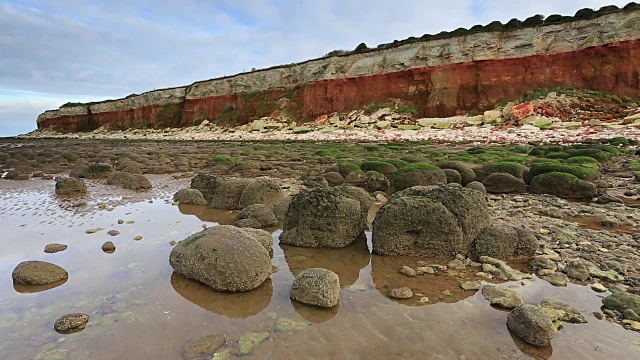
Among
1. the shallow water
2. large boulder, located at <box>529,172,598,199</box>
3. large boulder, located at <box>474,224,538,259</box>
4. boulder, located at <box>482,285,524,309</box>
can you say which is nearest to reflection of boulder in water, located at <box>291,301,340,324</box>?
the shallow water

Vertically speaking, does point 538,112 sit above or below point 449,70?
below

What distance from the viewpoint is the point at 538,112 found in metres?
28.1

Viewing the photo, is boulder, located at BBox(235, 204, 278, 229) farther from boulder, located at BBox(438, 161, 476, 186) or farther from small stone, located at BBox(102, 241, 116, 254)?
boulder, located at BBox(438, 161, 476, 186)

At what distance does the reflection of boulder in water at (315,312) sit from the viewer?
12.9ft

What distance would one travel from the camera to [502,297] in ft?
13.9

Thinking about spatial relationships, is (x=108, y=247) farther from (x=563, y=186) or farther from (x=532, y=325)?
(x=563, y=186)

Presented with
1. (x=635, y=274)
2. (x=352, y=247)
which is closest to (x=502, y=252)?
(x=635, y=274)

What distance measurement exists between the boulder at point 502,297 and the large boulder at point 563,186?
6.05m

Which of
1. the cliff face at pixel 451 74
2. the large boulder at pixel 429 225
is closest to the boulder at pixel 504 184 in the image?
the large boulder at pixel 429 225

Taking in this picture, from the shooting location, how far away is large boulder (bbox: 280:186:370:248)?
610cm

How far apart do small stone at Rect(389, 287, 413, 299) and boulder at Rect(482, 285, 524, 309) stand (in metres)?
0.89

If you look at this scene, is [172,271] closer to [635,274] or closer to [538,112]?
[635,274]

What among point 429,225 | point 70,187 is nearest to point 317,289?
point 429,225

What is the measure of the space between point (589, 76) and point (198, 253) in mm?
35854
